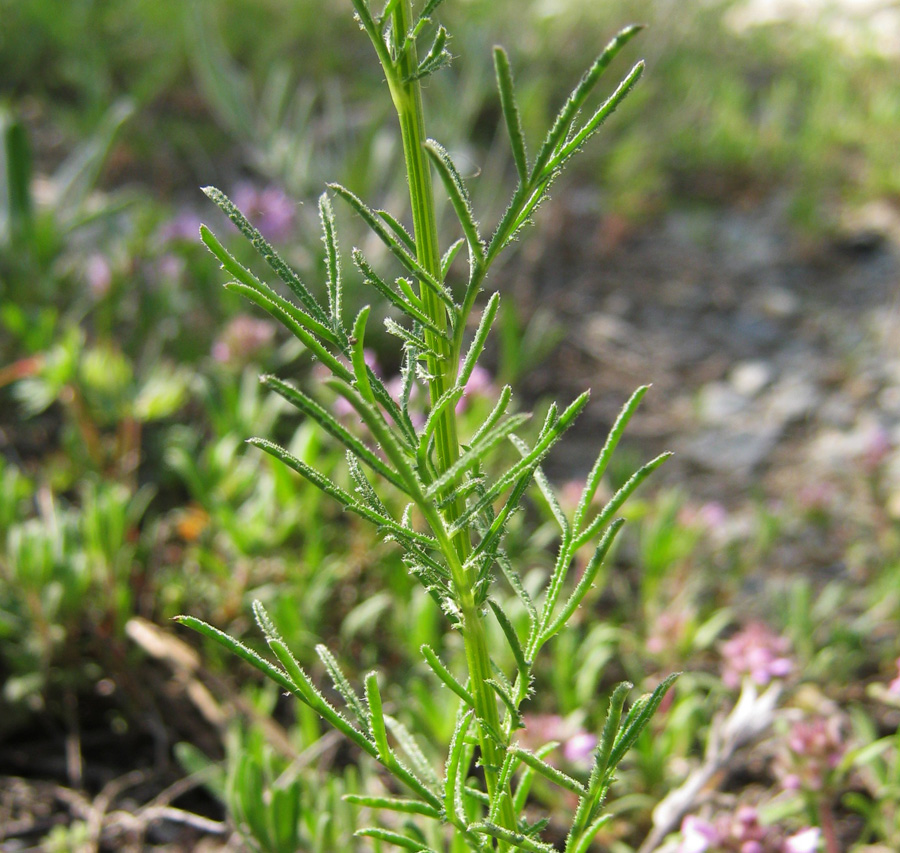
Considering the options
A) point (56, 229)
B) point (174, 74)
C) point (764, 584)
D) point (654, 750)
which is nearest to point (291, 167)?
point (56, 229)

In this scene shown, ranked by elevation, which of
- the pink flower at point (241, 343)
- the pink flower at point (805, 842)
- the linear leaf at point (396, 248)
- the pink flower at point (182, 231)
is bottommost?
the pink flower at point (805, 842)

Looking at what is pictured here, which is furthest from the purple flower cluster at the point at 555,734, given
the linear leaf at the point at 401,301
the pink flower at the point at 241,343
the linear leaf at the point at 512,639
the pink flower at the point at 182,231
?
the pink flower at the point at 182,231

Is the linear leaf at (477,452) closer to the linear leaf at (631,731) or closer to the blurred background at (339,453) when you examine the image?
the linear leaf at (631,731)

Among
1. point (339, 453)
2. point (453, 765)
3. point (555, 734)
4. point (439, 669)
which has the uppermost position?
point (439, 669)

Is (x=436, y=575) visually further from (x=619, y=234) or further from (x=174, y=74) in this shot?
(x=174, y=74)

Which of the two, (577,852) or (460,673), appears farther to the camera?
(460,673)

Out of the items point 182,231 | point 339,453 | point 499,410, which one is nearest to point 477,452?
point 499,410

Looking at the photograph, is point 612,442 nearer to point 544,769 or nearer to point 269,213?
point 544,769
